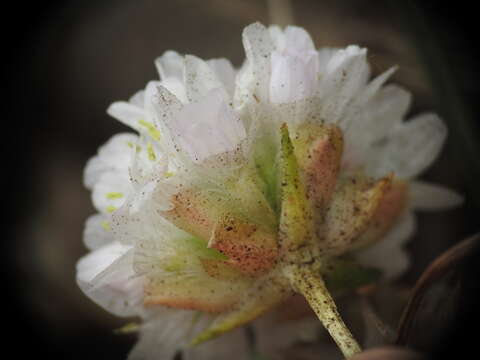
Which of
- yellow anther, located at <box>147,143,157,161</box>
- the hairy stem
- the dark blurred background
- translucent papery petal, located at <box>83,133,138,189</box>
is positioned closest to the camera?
the hairy stem

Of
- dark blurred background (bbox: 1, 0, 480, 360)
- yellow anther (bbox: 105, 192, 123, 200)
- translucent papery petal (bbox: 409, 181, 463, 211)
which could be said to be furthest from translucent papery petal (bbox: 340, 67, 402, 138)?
dark blurred background (bbox: 1, 0, 480, 360)

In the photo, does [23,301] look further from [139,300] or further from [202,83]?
[202,83]

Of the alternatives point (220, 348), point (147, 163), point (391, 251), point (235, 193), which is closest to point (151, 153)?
point (147, 163)

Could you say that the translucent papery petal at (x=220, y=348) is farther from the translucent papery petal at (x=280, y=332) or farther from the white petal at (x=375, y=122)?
the white petal at (x=375, y=122)

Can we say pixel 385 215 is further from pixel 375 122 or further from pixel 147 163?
pixel 147 163

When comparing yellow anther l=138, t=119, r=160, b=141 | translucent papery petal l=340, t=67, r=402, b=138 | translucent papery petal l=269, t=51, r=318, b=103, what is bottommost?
translucent papery petal l=340, t=67, r=402, b=138

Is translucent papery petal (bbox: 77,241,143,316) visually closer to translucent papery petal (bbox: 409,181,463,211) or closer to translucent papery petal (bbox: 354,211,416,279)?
translucent papery petal (bbox: 354,211,416,279)

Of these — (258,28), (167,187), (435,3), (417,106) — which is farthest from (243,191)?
(417,106)
